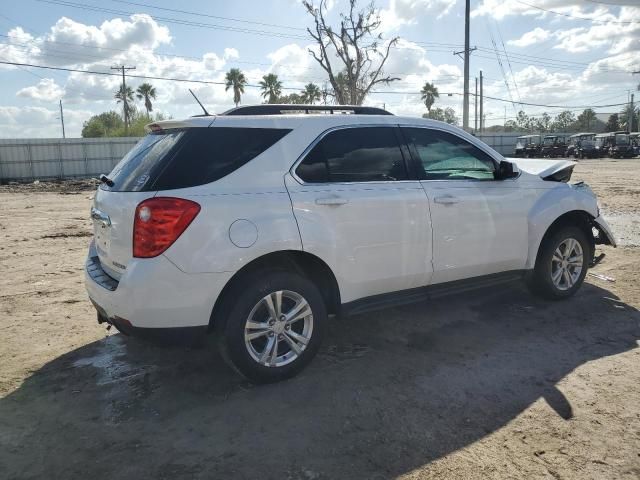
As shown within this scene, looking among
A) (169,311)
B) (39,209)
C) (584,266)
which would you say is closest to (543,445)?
(169,311)

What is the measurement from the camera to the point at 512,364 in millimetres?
3900

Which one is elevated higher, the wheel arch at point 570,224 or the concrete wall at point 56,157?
the concrete wall at point 56,157

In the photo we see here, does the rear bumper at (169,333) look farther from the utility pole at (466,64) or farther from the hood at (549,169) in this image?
the utility pole at (466,64)

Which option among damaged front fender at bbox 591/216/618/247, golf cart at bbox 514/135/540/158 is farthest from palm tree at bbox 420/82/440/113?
damaged front fender at bbox 591/216/618/247

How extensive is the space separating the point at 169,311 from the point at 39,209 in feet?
48.0

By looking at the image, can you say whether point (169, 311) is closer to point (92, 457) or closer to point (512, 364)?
point (92, 457)

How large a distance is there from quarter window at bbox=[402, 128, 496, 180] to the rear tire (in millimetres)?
1070

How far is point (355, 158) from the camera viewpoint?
396 cm

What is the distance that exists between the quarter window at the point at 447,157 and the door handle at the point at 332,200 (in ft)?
2.98

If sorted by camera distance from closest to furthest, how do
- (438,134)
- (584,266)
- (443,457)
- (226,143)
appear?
(443,457)
(226,143)
(438,134)
(584,266)

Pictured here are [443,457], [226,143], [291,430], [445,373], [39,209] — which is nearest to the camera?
[443,457]

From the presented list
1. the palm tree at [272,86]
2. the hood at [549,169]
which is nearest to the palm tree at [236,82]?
the palm tree at [272,86]

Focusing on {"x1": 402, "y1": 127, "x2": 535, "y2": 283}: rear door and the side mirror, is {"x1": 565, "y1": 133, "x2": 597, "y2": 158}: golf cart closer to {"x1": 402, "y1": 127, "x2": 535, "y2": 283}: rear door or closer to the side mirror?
{"x1": 402, "y1": 127, "x2": 535, "y2": 283}: rear door

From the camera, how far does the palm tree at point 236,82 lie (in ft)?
167
